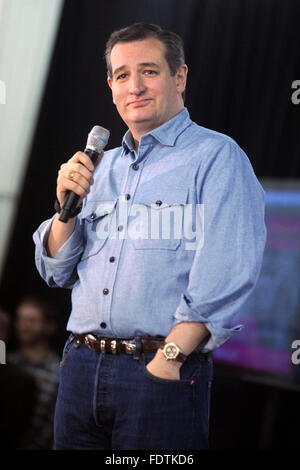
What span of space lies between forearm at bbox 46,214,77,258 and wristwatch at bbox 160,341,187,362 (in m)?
0.42

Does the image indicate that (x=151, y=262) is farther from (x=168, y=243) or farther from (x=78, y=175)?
(x=78, y=175)

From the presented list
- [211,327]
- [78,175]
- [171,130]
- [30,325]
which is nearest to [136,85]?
[171,130]

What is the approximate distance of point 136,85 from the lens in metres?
1.50

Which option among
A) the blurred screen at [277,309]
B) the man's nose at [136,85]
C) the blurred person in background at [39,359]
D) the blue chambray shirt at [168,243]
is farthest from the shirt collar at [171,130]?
the blurred screen at [277,309]

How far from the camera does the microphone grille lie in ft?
4.87

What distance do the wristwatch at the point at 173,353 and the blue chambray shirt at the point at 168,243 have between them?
2.4 inches

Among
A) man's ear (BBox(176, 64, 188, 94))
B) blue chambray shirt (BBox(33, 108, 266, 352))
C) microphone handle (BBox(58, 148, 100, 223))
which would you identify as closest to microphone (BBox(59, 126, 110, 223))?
microphone handle (BBox(58, 148, 100, 223))

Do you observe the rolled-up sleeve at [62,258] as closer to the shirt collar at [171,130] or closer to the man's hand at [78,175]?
the man's hand at [78,175]

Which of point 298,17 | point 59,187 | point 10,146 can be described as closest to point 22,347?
point 10,146

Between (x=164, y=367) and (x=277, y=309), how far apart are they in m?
2.08

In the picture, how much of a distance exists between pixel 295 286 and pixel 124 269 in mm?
2026

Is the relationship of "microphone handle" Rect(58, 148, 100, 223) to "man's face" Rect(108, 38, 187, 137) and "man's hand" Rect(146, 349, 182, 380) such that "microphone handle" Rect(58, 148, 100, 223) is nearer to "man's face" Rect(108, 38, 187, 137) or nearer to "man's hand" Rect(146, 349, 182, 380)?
"man's face" Rect(108, 38, 187, 137)

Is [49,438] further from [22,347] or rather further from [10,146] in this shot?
[10,146]

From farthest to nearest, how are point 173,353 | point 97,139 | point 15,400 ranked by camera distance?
point 15,400 → point 97,139 → point 173,353
